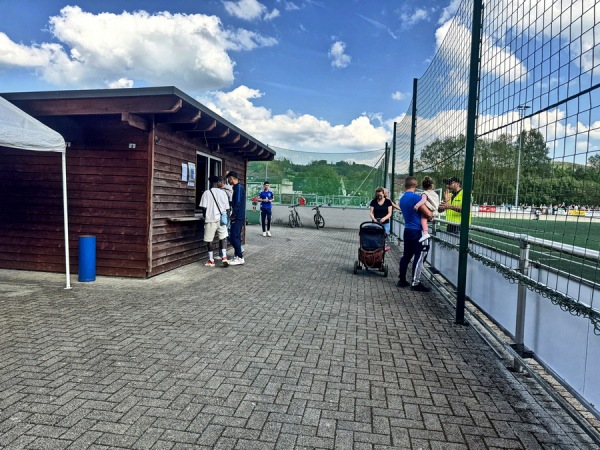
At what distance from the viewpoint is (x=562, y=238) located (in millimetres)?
2893

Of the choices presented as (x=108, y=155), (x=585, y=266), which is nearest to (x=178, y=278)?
(x=108, y=155)

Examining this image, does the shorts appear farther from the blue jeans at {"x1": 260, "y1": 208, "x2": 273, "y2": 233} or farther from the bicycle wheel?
the bicycle wheel

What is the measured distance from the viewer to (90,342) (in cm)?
396

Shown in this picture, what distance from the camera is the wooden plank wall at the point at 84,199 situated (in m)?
7.02

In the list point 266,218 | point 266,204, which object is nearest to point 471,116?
point 266,204

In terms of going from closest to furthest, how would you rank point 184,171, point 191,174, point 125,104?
point 125,104
point 184,171
point 191,174

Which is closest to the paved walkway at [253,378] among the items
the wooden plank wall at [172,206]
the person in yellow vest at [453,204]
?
the person in yellow vest at [453,204]

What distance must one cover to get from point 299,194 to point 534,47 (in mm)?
18824

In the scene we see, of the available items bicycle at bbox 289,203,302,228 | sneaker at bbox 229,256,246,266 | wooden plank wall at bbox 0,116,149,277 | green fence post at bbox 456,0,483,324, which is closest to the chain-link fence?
bicycle at bbox 289,203,302,228

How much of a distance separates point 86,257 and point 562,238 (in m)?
6.43

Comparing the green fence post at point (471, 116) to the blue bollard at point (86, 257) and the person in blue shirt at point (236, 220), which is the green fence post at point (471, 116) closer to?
the person in blue shirt at point (236, 220)

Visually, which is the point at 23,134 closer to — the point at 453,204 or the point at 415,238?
the point at 415,238

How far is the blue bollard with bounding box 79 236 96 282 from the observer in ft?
21.7

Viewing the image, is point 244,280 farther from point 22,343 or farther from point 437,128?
point 437,128
